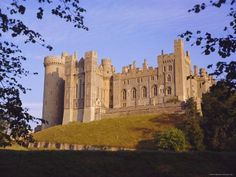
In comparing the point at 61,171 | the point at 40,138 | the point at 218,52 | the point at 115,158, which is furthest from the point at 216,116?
the point at 218,52

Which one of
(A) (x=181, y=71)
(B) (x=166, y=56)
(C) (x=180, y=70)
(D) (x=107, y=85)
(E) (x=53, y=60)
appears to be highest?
(E) (x=53, y=60)

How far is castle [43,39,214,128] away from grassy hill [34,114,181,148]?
1123cm

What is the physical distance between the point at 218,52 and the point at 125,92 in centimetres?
8882

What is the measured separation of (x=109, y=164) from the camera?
808 inches

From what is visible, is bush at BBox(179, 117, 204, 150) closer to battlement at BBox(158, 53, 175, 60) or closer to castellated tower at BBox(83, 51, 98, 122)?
battlement at BBox(158, 53, 175, 60)

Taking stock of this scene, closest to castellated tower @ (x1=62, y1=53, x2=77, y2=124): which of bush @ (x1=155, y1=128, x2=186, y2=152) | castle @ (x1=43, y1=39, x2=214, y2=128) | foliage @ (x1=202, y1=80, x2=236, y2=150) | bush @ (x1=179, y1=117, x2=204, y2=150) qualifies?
castle @ (x1=43, y1=39, x2=214, y2=128)

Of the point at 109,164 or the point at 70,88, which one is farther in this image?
the point at 70,88

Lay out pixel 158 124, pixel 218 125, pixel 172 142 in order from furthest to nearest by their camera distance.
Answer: pixel 158 124 < pixel 218 125 < pixel 172 142

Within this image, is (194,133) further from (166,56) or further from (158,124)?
(166,56)

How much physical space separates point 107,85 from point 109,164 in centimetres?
8357

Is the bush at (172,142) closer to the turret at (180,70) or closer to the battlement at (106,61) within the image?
the turret at (180,70)

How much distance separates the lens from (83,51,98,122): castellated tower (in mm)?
93312

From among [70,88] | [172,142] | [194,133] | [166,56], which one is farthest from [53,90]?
[172,142]

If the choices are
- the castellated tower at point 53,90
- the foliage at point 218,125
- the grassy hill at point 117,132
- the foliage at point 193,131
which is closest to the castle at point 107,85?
the castellated tower at point 53,90
